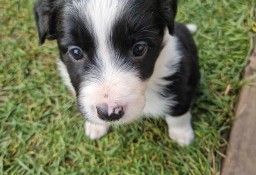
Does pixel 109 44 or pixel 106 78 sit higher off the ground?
pixel 109 44

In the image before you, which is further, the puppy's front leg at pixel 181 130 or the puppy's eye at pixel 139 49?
the puppy's front leg at pixel 181 130

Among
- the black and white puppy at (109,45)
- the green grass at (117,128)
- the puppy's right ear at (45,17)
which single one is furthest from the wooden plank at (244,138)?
the puppy's right ear at (45,17)

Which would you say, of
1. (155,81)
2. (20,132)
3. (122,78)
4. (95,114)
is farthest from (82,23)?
(20,132)

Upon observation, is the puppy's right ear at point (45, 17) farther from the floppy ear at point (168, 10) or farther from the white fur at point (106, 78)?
the floppy ear at point (168, 10)

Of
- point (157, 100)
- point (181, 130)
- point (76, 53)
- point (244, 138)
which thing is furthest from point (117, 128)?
point (76, 53)

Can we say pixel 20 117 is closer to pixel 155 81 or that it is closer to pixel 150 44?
pixel 155 81

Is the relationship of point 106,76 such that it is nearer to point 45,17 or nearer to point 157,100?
point 45,17
